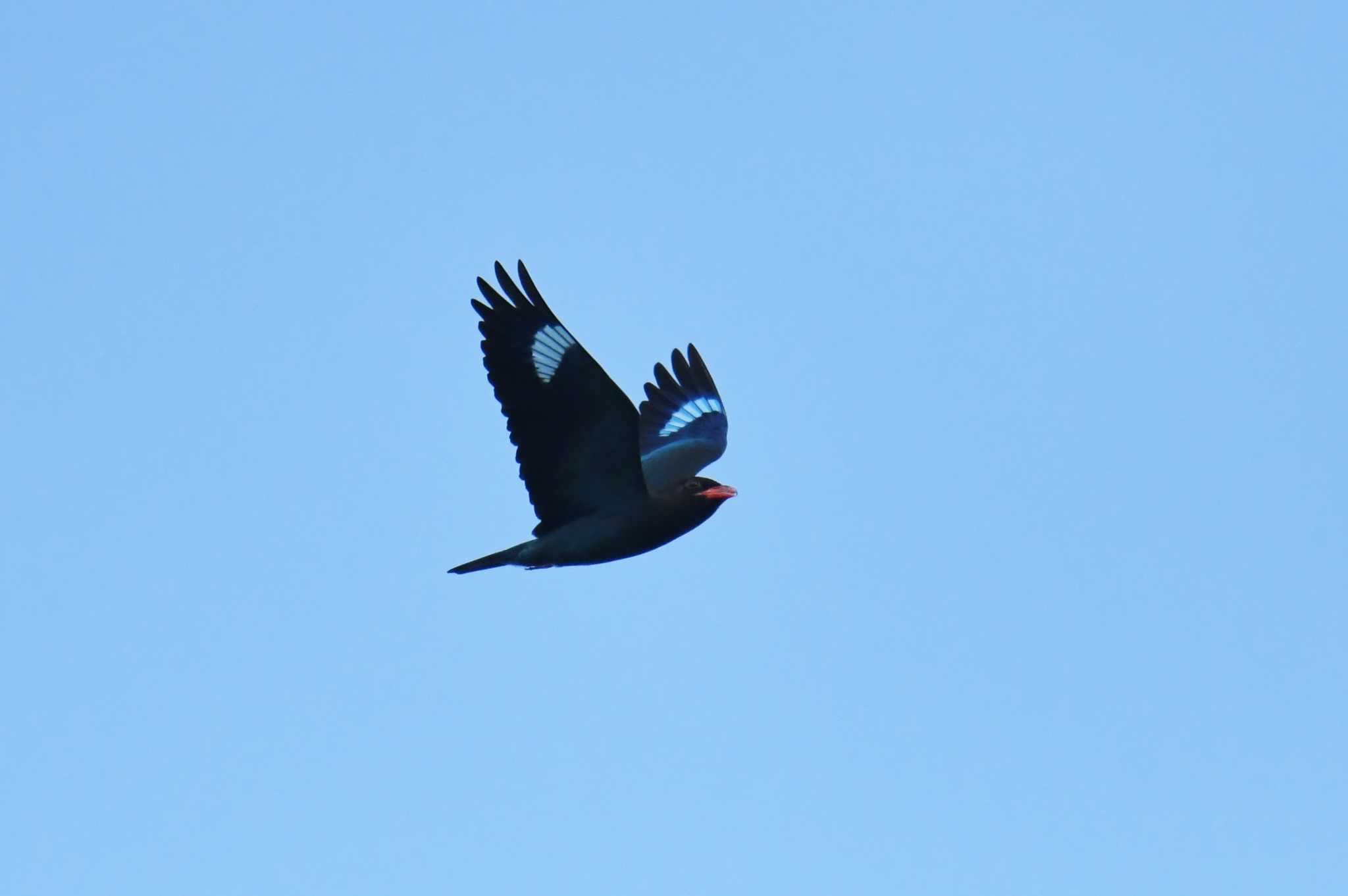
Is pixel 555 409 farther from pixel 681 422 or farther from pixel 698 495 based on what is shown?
pixel 681 422

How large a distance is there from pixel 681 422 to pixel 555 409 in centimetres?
445

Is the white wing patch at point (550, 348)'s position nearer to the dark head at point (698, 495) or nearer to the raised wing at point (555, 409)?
the raised wing at point (555, 409)

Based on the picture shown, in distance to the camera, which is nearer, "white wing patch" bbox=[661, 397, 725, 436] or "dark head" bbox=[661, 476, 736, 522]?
"dark head" bbox=[661, 476, 736, 522]

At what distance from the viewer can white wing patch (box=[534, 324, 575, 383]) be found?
38.9 ft

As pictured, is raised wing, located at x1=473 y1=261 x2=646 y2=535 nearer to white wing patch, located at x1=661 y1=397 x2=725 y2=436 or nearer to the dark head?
the dark head

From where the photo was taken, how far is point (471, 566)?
41.9 ft

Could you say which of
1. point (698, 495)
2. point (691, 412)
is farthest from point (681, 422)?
point (698, 495)

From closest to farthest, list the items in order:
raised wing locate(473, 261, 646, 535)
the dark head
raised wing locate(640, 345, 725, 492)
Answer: raised wing locate(473, 261, 646, 535) → the dark head → raised wing locate(640, 345, 725, 492)

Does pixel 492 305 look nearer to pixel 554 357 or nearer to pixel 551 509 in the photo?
pixel 554 357

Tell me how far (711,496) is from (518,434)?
152 cm

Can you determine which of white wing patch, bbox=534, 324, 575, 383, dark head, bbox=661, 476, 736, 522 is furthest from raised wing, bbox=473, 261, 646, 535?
dark head, bbox=661, 476, 736, 522

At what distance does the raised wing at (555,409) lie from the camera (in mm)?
11820

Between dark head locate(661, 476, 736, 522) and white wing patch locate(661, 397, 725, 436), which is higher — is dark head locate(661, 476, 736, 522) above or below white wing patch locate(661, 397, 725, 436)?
below

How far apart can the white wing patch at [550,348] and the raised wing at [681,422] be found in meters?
2.81
